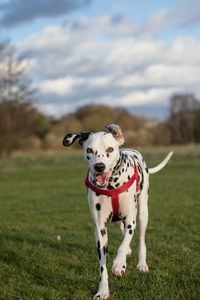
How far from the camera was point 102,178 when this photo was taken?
7.61m

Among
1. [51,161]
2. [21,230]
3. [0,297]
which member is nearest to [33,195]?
[21,230]

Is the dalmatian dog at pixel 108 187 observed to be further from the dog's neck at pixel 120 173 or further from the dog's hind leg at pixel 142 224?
the dog's hind leg at pixel 142 224

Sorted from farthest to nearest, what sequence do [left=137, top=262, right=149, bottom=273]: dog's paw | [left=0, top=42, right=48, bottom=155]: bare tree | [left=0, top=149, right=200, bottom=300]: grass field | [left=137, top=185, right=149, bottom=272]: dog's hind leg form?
1. [left=0, top=42, right=48, bottom=155]: bare tree
2. [left=137, top=185, right=149, bottom=272]: dog's hind leg
3. [left=137, top=262, right=149, bottom=273]: dog's paw
4. [left=0, top=149, right=200, bottom=300]: grass field

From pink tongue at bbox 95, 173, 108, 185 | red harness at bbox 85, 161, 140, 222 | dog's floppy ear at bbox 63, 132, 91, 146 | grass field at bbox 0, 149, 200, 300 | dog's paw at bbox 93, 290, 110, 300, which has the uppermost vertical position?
dog's floppy ear at bbox 63, 132, 91, 146

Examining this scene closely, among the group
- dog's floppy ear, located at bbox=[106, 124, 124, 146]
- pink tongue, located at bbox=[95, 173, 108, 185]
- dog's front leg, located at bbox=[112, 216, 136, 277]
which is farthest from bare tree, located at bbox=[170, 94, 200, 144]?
pink tongue, located at bbox=[95, 173, 108, 185]

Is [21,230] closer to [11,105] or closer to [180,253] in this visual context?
[180,253]

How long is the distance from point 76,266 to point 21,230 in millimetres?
4872

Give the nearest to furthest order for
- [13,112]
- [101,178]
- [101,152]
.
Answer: [101,152]
[101,178]
[13,112]

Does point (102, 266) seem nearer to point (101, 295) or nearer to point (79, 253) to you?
point (101, 295)

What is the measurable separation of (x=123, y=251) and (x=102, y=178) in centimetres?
95

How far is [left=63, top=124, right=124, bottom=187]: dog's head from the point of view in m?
7.39

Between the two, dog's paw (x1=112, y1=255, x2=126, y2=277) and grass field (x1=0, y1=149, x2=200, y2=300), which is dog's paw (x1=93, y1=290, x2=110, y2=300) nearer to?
grass field (x1=0, y1=149, x2=200, y2=300)

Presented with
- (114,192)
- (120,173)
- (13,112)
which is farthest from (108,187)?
(13,112)

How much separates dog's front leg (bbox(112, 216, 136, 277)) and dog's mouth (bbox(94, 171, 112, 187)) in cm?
71
